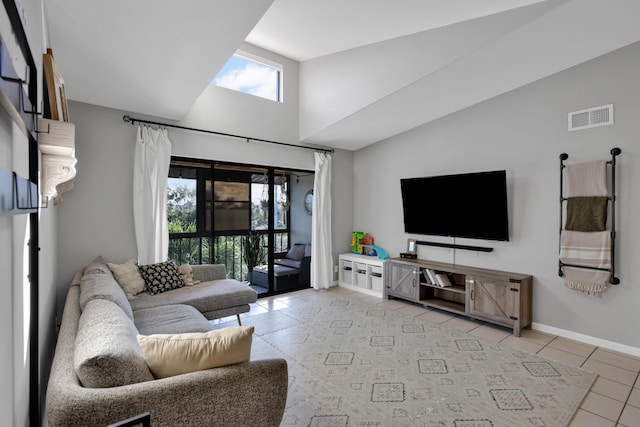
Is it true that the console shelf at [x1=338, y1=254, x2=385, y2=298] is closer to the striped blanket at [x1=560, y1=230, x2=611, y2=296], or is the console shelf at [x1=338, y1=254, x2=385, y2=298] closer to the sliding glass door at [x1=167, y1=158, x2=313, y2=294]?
the sliding glass door at [x1=167, y1=158, x2=313, y2=294]

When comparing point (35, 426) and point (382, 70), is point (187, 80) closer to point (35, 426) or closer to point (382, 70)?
point (382, 70)

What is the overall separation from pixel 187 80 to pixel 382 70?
212 centimetres

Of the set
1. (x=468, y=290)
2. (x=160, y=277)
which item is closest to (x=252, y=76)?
(x=160, y=277)

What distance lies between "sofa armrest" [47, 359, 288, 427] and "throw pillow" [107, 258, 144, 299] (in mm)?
2363

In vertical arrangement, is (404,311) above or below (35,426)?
below

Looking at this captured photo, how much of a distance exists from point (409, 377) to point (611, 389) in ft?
5.12

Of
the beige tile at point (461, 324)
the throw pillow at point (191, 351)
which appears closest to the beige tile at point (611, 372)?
the beige tile at point (461, 324)

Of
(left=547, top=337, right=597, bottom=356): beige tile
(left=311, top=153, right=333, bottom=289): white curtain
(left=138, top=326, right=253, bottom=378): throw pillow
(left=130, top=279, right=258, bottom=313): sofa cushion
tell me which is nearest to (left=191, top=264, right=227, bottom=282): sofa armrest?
(left=130, top=279, right=258, bottom=313): sofa cushion

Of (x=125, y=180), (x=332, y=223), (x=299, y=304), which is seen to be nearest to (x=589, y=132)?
(x=332, y=223)

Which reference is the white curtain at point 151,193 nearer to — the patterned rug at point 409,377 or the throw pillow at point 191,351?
the patterned rug at point 409,377

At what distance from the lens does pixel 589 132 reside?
11.0ft

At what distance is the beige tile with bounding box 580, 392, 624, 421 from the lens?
2.21 metres

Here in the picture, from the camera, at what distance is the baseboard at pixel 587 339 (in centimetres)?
312

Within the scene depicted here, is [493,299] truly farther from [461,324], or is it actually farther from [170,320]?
[170,320]
